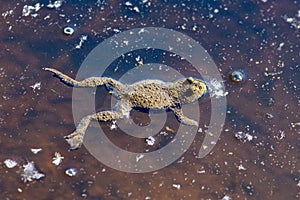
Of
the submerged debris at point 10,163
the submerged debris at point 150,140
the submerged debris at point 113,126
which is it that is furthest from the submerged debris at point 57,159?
the submerged debris at point 150,140

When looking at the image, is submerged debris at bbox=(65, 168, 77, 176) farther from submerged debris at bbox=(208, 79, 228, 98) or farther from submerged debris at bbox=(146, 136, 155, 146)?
submerged debris at bbox=(208, 79, 228, 98)

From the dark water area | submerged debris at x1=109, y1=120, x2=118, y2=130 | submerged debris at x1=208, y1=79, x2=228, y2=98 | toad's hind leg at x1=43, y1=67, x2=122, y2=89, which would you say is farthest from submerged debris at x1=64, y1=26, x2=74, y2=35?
submerged debris at x1=208, y1=79, x2=228, y2=98

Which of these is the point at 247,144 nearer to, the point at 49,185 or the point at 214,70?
the point at 214,70

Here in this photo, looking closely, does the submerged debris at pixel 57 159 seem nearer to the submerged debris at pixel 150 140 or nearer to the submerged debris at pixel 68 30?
the submerged debris at pixel 150 140

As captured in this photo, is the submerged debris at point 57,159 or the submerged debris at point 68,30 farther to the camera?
the submerged debris at point 68,30

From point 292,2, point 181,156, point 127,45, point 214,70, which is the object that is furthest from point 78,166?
point 292,2
